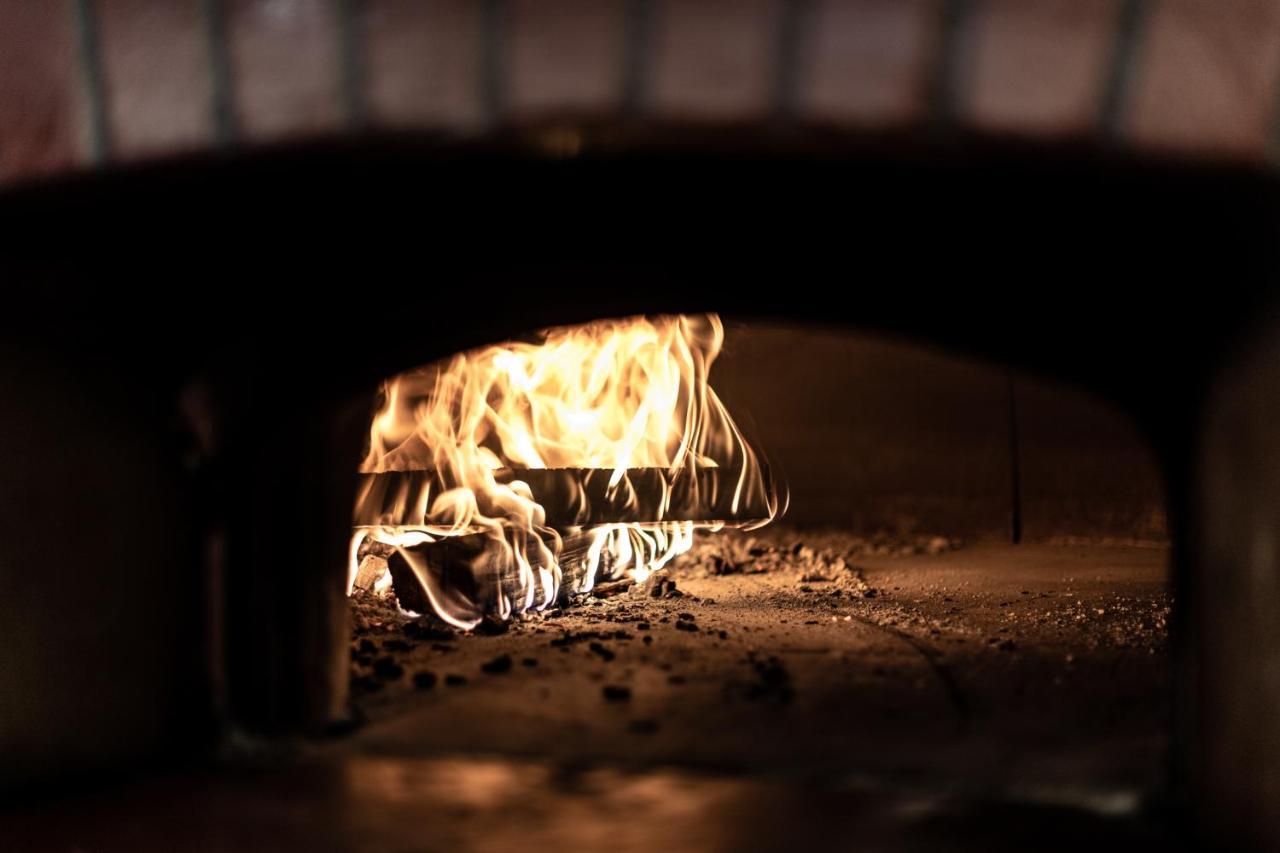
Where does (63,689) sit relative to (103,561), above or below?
below

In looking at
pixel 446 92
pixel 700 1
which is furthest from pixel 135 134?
pixel 700 1

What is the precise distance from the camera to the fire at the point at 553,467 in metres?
3.43

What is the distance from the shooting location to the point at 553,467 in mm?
4039

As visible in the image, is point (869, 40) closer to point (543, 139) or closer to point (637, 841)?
point (543, 139)

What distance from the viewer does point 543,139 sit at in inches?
55.2

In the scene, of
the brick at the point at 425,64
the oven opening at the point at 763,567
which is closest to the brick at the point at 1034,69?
the brick at the point at 425,64

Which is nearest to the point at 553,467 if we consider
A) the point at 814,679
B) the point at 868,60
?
the point at 814,679

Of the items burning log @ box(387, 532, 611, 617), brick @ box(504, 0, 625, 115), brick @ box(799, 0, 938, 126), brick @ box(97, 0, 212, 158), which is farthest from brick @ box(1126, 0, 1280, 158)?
burning log @ box(387, 532, 611, 617)

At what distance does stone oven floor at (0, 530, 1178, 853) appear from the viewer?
179 cm

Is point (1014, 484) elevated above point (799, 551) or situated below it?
above

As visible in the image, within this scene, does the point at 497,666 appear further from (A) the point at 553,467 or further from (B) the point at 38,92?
(B) the point at 38,92

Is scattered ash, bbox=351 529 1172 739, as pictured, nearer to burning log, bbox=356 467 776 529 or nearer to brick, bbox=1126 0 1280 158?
burning log, bbox=356 467 776 529

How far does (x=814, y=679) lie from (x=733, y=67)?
1.67 metres

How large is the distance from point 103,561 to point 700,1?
4.76ft
